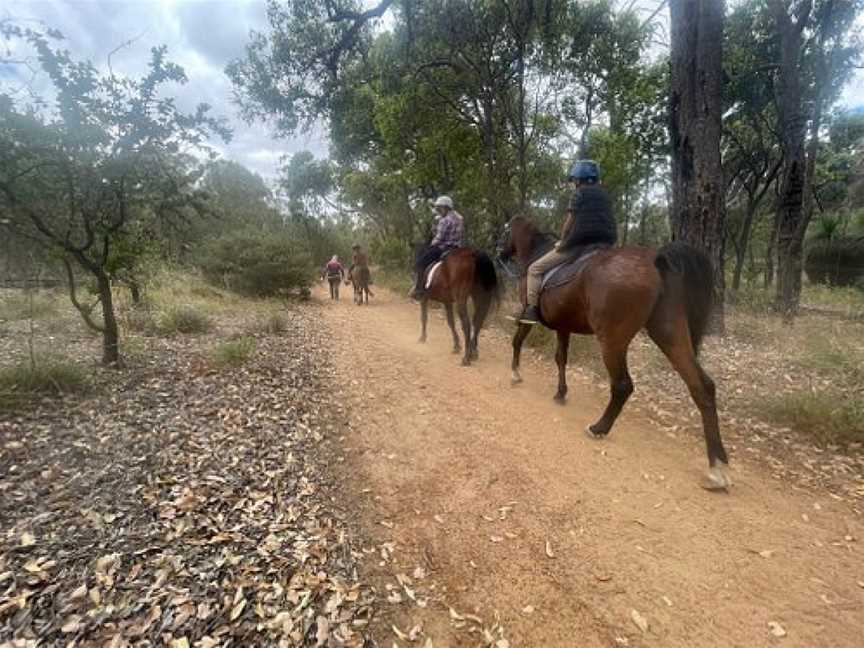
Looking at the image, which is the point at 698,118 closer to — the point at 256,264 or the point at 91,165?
the point at 91,165

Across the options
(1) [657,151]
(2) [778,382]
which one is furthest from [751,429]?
(1) [657,151]

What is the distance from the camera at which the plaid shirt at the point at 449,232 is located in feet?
26.8

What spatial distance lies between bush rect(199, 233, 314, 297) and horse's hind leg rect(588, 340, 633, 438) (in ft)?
45.6

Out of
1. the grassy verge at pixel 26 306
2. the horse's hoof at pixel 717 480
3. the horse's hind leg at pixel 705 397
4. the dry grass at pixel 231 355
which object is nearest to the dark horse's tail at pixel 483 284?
the dry grass at pixel 231 355

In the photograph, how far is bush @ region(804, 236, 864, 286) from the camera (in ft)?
59.7

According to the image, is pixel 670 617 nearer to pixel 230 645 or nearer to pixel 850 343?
pixel 230 645

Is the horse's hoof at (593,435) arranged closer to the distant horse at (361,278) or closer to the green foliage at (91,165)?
the green foliage at (91,165)

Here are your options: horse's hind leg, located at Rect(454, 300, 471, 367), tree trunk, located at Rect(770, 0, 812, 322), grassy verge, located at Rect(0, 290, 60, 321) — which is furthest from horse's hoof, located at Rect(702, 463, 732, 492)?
grassy verge, located at Rect(0, 290, 60, 321)

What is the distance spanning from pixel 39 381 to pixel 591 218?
604 centimetres

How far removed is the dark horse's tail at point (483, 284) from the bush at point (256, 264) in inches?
412

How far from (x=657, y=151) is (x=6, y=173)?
1808cm

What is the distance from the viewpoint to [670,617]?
234 centimetres

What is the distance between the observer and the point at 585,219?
4637mm

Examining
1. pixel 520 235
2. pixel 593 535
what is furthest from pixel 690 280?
pixel 520 235
